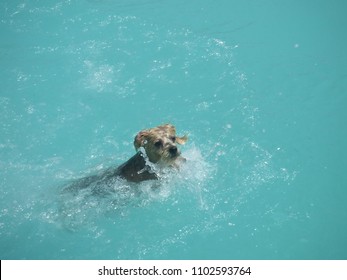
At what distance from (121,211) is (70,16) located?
26.3 feet

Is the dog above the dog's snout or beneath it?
above

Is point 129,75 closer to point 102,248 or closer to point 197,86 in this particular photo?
point 197,86

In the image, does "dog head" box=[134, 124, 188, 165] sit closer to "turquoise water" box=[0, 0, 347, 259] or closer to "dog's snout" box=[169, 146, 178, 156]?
"dog's snout" box=[169, 146, 178, 156]

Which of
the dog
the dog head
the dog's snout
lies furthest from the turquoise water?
the dog's snout

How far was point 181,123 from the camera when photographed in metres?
10.3

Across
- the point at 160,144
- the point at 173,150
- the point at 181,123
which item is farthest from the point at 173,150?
the point at 181,123

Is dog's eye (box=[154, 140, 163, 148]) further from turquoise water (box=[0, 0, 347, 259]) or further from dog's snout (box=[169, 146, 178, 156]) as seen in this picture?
turquoise water (box=[0, 0, 347, 259])

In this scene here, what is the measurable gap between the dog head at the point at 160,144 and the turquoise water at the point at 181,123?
55.8 inches

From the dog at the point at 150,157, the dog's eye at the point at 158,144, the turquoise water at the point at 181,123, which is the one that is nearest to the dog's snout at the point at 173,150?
the dog at the point at 150,157

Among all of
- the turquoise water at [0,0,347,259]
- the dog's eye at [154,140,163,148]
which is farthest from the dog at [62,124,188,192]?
the turquoise water at [0,0,347,259]

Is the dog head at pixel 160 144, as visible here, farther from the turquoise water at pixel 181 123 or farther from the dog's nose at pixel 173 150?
the turquoise water at pixel 181 123

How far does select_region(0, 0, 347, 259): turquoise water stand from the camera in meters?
8.30

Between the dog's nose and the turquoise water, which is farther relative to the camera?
the turquoise water

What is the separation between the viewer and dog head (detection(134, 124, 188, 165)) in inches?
264
